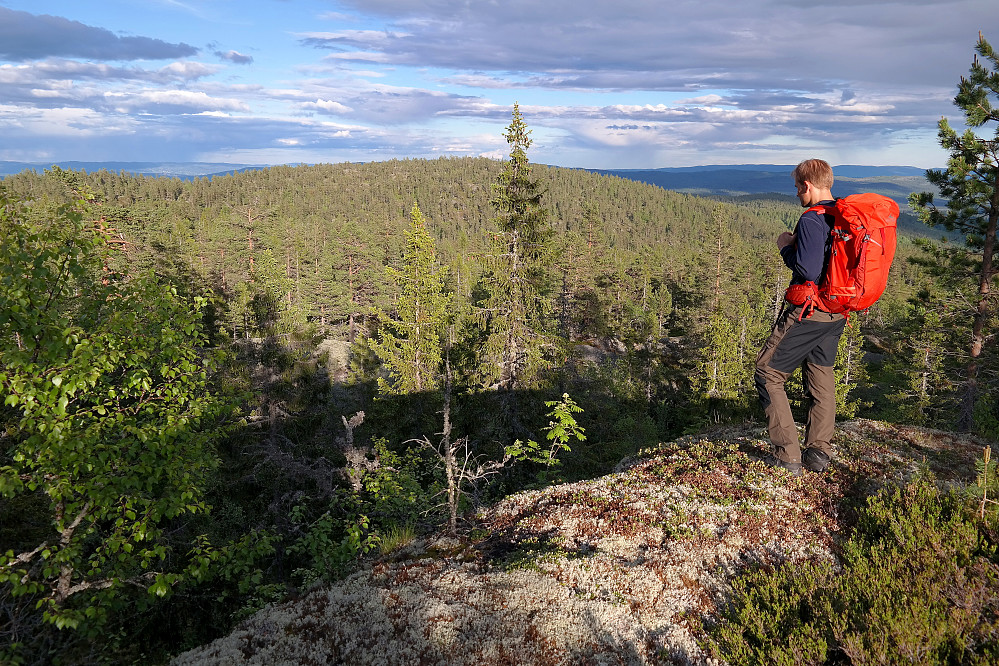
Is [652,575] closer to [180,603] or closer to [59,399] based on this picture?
[59,399]

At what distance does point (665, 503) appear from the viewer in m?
6.15

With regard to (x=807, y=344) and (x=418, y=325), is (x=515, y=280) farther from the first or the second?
(x=807, y=344)

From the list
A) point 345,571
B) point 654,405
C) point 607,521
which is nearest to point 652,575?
point 607,521

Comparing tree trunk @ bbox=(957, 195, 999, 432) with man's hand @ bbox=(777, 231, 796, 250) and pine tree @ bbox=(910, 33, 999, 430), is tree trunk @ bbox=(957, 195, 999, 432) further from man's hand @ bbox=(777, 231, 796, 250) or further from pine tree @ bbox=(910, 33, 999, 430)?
man's hand @ bbox=(777, 231, 796, 250)

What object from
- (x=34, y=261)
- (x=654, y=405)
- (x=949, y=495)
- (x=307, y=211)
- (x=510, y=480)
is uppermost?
(x=307, y=211)

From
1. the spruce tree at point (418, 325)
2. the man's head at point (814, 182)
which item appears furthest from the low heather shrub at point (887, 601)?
the spruce tree at point (418, 325)

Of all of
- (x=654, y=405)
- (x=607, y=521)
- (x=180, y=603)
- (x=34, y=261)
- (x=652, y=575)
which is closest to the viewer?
(x=652, y=575)

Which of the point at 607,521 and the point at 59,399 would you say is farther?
the point at 607,521

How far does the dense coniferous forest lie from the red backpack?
14.6 ft

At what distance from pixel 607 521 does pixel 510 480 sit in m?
11.7

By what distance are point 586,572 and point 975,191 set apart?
52.6ft

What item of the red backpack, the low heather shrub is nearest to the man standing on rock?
the red backpack

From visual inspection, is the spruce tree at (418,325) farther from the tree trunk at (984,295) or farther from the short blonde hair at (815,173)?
the tree trunk at (984,295)

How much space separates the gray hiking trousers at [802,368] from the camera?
5422 mm
